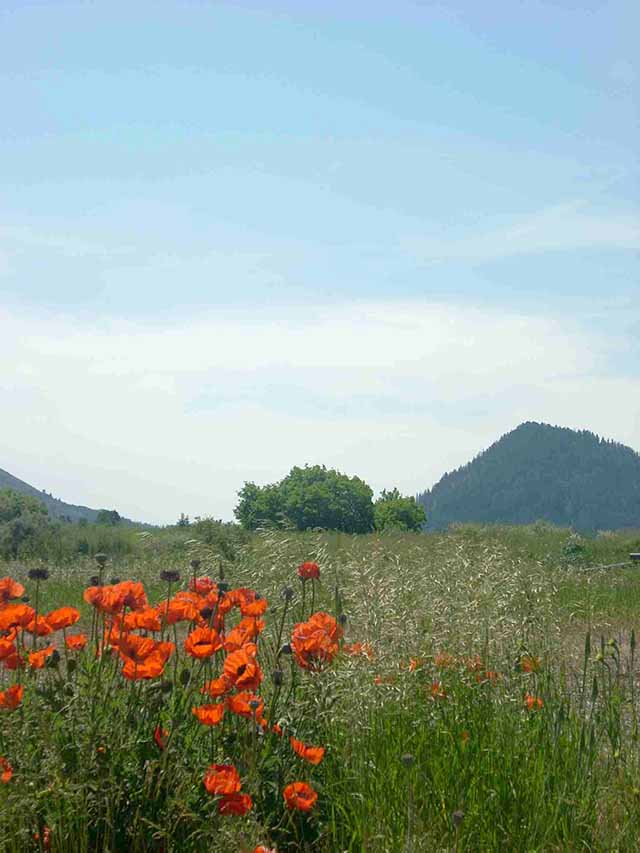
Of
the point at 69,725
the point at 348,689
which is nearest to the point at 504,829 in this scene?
the point at 348,689

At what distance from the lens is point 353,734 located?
10.6 feet

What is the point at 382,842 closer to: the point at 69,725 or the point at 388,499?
the point at 69,725

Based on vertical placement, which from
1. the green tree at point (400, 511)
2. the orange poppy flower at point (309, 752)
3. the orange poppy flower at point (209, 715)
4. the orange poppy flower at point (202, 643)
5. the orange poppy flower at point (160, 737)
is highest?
the green tree at point (400, 511)

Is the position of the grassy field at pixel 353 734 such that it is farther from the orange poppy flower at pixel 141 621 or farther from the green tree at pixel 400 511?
the green tree at pixel 400 511

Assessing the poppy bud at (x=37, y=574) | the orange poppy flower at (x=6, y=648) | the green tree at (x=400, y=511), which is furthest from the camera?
the green tree at (x=400, y=511)

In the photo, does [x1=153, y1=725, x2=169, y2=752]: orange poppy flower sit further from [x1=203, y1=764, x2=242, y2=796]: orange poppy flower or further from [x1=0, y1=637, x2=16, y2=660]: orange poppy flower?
[x1=0, y1=637, x2=16, y2=660]: orange poppy flower

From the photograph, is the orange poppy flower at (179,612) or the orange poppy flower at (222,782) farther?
the orange poppy flower at (179,612)

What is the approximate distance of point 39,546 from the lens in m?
18.7

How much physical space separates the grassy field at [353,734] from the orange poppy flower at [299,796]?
0.32ft

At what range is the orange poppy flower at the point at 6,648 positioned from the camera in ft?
9.82

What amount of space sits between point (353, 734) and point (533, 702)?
2.82ft

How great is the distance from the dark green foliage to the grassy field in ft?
176

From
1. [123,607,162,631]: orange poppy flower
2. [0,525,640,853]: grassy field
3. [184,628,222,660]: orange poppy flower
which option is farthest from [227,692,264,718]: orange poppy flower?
[123,607,162,631]: orange poppy flower

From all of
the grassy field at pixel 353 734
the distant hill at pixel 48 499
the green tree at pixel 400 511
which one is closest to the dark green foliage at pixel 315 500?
the green tree at pixel 400 511
